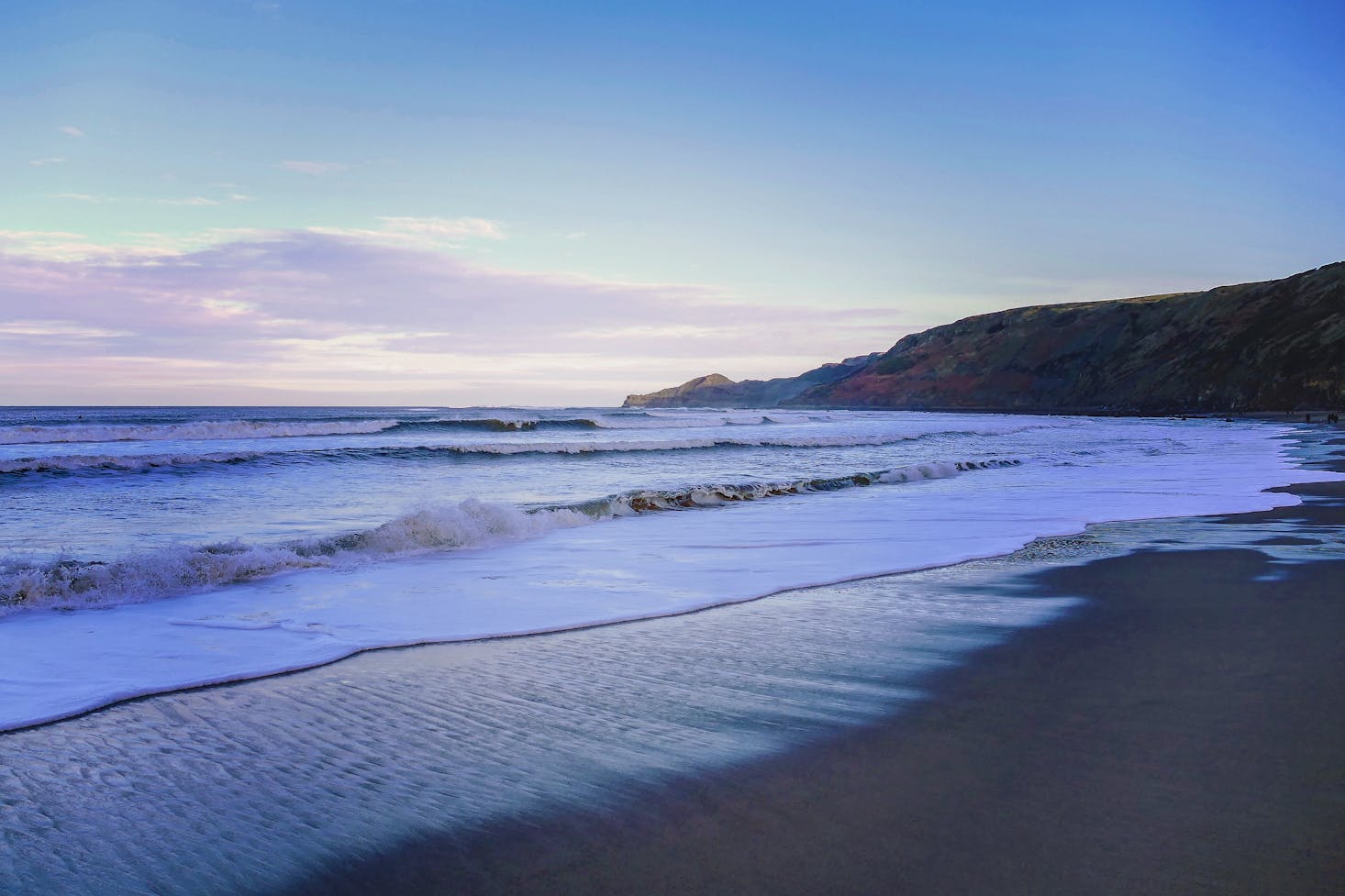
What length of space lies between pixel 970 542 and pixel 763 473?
370 inches

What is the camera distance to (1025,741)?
2.88 meters

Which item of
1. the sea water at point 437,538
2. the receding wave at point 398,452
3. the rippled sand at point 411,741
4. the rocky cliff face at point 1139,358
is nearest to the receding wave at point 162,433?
the receding wave at point 398,452

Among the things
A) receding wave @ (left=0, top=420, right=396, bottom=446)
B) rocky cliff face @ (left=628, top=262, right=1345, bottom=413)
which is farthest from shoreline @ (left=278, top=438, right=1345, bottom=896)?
rocky cliff face @ (left=628, top=262, right=1345, bottom=413)

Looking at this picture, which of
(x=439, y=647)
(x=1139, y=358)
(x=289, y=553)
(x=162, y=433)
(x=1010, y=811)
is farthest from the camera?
(x=1139, y=358)

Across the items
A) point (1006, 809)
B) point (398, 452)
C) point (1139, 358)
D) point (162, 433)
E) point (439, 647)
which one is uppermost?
point (1139, 358)

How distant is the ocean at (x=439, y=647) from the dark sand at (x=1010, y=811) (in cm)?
20

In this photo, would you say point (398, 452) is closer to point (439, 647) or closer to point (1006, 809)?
point (439, 647)

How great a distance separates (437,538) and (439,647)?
397cm

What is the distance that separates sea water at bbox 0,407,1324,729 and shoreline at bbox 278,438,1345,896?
2.28 meters

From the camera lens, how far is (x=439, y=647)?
452 cm

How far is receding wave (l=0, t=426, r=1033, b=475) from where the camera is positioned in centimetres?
1869

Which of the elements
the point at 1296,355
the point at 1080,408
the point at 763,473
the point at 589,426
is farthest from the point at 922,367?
the point at 763,473

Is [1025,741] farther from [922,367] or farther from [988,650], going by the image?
[922,367]

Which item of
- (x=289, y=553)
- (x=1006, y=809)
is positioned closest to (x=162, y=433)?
(x=289, y=553)
